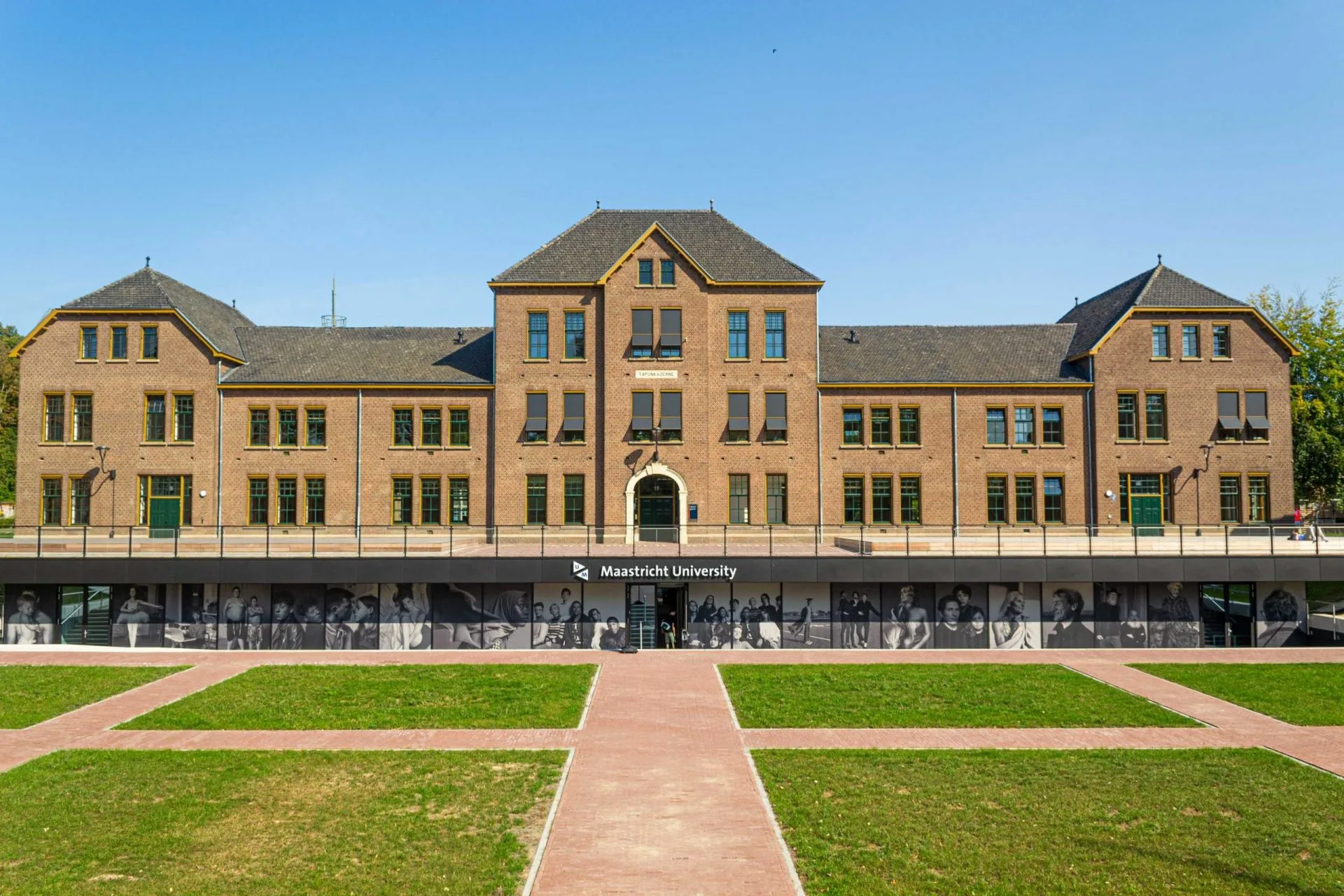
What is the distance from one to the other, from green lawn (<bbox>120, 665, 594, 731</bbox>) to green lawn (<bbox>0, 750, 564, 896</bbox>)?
86.9 inches

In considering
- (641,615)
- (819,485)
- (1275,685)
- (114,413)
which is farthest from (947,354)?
(114,413)

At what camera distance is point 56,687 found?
22.0 meters

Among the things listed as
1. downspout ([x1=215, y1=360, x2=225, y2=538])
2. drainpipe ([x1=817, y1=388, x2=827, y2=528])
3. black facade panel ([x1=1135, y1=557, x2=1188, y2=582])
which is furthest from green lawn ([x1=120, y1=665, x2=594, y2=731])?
black facade panel ([x1=1135, y1=557, x2=1188, y2=582])

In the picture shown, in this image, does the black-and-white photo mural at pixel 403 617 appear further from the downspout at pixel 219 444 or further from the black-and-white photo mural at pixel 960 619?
the black-and-white photo mural at pixel 960 619

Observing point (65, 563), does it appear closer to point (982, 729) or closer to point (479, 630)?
point (479, 630)

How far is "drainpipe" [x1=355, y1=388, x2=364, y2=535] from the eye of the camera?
37.8m

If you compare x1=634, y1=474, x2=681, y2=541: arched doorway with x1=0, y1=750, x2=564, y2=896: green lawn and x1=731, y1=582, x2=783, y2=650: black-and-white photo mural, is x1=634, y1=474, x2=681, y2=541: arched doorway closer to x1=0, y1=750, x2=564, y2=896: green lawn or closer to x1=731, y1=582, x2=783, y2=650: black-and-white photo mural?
x1=731, y1=582, x2=783, y2=650: black-and-white photo mural

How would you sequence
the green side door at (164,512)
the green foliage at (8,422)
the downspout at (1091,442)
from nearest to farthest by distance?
1. the green side door at (164,512)
2. the downspout at (1091,442)
3. the green foliage at (8,422)

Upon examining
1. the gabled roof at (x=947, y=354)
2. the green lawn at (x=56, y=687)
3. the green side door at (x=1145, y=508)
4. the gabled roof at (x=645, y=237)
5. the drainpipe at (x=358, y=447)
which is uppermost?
the gabled roof at (x=645, y=237)

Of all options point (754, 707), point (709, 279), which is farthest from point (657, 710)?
point (709, 279)

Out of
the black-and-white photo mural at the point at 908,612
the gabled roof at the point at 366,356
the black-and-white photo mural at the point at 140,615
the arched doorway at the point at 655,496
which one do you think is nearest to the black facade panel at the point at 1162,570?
the black-and-white photo mural at the point at 908,612

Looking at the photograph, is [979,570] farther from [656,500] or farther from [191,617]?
[191,617]

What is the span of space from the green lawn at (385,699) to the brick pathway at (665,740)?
A: 0.54 meters

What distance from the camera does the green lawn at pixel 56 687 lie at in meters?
19.5
